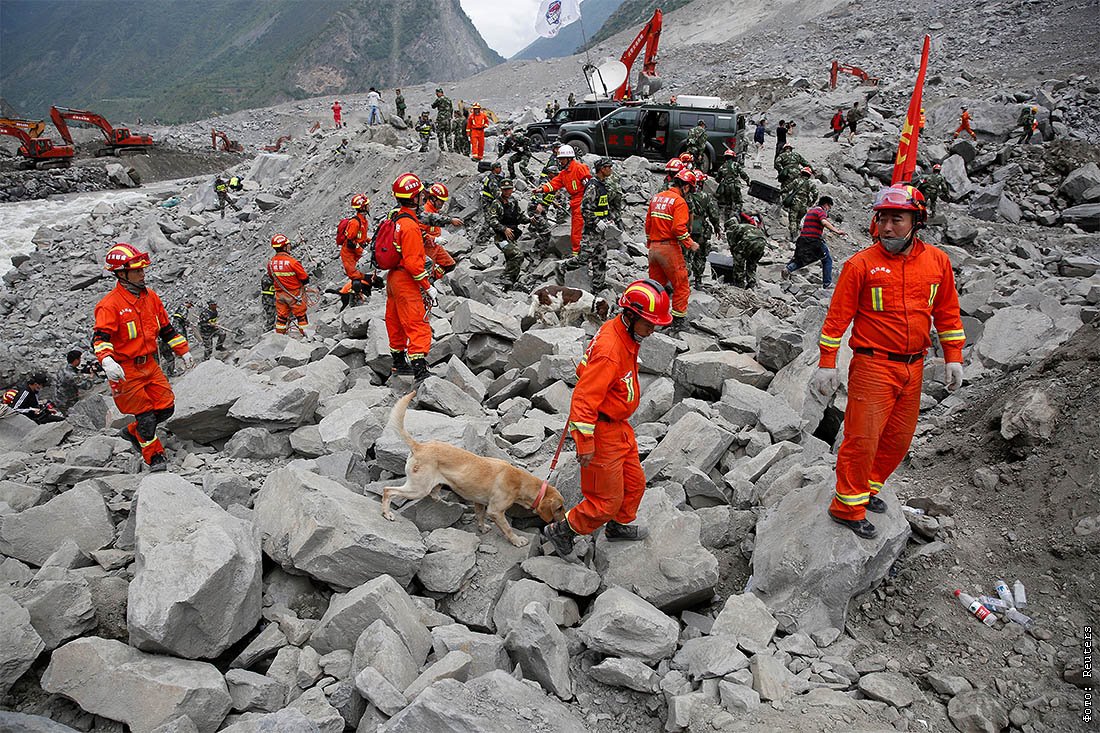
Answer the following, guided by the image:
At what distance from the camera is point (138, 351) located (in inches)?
220

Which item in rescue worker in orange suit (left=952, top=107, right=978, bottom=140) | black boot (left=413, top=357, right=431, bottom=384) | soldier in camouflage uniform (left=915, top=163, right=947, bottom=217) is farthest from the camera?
rescue worker in orange suit (left=952, top=107, right=978, bottom=140)

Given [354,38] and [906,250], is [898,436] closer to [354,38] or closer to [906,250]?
[906,250]

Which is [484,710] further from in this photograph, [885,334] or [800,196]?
[800,196]

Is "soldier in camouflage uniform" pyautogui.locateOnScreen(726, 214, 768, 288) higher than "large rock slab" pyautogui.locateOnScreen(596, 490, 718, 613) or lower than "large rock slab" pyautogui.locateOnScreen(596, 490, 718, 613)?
higher

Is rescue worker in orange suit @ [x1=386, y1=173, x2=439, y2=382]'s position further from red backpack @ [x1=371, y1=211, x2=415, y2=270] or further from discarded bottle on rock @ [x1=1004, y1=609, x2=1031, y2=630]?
discarded bottle on rock @ [x1=1004, y1=609, x2=1031, y2=630]

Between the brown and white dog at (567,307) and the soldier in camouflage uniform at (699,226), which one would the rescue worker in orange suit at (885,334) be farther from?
the soldier in camouflage uniform at (699,226)

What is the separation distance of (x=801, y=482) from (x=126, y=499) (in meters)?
5.30

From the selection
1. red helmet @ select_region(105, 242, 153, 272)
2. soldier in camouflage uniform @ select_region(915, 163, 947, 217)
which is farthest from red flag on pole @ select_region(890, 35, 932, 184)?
soldier in camouflage uniform @ select_region(915, 163, 947, 217)

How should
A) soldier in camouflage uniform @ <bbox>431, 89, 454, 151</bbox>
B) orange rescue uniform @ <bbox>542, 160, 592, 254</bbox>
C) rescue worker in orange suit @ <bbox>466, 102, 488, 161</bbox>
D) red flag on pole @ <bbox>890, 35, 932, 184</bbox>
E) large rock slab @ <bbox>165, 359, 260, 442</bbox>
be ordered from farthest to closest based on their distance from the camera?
soldier in camouflage uniform @ <bbox>431, 89, 454, 151</bbox> → rescue worker in orange suit @ <bbox>466, 102, 488, 161</bbox> → orange rescue uniform @ <bbox>542, 160, 592, 254</bbox> → large rock slab @ <bbox>165, 359, 260, 442</bbox> → red flag on pole @ <bbox>890, 35, 932, 184</bbox>

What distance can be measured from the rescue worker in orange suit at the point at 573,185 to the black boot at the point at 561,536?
20.5ft

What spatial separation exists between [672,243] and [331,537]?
18.2 feet

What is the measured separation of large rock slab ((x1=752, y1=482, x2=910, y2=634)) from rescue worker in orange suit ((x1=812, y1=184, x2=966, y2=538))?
128mm

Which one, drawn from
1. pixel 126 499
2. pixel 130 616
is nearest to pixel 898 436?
pixel 130 616

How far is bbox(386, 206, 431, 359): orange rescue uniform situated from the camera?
650 cm
